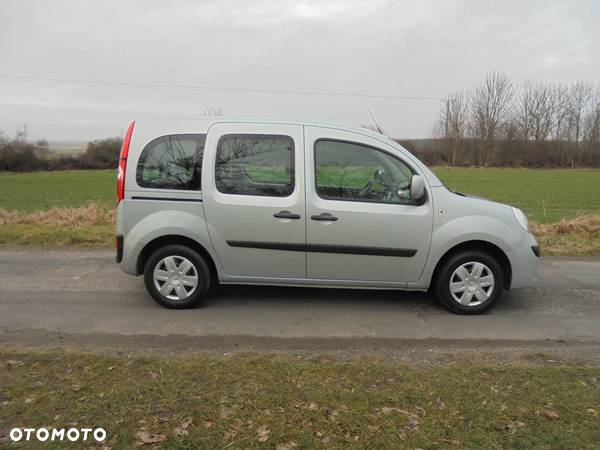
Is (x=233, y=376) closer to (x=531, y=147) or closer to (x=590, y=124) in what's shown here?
(x=531, y=147)

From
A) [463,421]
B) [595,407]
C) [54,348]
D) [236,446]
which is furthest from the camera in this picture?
[54,348]

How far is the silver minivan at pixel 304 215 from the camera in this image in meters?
4.11

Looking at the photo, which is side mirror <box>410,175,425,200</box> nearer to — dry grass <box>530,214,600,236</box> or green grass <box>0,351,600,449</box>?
green grass <box>0,351,600,449</box>

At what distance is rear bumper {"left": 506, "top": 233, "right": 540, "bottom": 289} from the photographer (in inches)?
165

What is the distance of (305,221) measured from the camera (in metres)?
4.09

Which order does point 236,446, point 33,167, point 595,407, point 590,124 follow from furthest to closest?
point 590,124 → point 33,167 → point 595,407 → point 236,446

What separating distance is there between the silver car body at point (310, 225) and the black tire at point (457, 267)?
12cm

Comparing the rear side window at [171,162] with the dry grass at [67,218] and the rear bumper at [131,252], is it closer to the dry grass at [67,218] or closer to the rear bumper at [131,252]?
the rear bumper at [131,252]

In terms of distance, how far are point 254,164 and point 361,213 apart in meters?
1.20

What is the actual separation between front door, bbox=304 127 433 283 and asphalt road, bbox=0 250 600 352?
474mm

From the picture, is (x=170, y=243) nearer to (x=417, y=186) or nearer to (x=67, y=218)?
(x=417, y=186)

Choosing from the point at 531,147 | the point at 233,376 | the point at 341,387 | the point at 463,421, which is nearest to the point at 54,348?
the point at 233,376

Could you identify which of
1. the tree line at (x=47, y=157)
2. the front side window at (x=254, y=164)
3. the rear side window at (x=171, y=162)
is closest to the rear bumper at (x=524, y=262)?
the front side window at (x=254, y=164)

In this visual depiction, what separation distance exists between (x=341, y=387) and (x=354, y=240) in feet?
5.46
